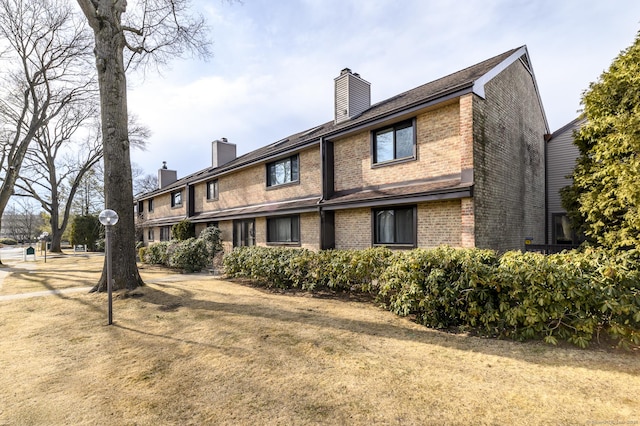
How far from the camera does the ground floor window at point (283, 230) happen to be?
13812mm

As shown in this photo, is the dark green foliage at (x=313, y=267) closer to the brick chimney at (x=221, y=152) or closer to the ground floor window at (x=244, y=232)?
the ground floor window at (x=244, y=232)

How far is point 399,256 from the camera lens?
→ 7.40 meters

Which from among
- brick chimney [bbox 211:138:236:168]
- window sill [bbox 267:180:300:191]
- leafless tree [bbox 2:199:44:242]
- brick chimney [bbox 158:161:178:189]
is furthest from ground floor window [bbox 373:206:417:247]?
leafless tree [bbox 2:199:44:242]

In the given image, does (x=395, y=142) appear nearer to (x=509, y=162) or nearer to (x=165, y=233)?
(x=509, y=162)

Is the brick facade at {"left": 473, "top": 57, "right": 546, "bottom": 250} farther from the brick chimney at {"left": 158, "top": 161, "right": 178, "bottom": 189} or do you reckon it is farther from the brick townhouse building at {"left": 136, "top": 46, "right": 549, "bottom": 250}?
the brick chimney at {"left": 158, "top": 161, "right": 178, "bottom": 189}

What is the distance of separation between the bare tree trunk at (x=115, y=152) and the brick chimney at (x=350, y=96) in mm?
8635

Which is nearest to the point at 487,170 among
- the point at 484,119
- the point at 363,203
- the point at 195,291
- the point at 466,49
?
the point at 484,119

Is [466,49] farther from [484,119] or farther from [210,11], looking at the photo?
[210,11]

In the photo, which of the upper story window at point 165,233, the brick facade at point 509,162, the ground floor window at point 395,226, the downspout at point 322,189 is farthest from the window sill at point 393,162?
the upper story window at point 165,233

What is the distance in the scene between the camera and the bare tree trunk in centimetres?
1011

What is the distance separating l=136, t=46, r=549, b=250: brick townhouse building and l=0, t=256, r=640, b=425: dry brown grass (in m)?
3.80

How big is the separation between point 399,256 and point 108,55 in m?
11.3

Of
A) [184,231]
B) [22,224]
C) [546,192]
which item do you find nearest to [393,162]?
[546,192]

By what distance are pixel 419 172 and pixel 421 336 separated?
5.46 m
